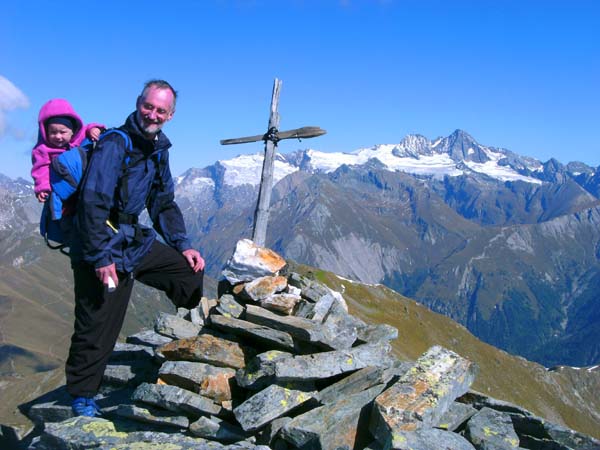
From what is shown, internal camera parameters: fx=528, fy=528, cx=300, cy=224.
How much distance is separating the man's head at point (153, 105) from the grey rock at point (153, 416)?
16.7ft

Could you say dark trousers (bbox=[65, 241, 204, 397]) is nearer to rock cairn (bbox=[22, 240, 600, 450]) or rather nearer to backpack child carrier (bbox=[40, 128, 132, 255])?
rock cairn (bbox=[22, 240, 600, 450])

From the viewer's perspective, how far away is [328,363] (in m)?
9.96

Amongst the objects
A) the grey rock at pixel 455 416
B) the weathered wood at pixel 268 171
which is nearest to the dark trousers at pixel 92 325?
the weathered wood at pixel 268 171

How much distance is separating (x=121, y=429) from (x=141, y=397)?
Answer: 644mm

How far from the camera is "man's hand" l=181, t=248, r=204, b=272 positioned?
11.5 metres

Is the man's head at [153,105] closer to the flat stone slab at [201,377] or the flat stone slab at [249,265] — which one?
the flat stone slab at [249,265]

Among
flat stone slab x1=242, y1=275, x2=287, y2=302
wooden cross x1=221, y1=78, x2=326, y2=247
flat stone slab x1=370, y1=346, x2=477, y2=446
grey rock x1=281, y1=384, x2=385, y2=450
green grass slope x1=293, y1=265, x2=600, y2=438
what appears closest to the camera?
flat stone slab x1=370, y1=346, x2=477, y2=446

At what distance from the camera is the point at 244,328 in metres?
10.7

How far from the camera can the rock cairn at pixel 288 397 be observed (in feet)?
28.8

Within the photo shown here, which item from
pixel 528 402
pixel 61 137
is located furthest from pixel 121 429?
pixel 528 402

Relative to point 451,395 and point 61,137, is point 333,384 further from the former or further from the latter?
point 61,137

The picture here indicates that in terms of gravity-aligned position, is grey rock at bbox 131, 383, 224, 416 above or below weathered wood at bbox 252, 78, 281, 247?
below

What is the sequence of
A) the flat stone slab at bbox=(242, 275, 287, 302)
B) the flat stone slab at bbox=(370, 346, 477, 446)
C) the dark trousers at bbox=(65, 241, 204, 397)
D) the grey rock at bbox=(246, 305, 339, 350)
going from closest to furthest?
the flat stone slab at bbox=(370, 346, 477, 446) < the dark trousers at bbox=(65, 241, 204, 397) < the grey rock at bbox=(246, 305, 339, 350) < the flat stone slab at bbox=(242, 275, 287, 302)

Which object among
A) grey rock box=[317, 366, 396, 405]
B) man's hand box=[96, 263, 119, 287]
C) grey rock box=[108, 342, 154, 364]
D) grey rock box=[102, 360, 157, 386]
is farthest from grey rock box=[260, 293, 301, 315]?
man's hand box=[96, 263, 119, 287]
